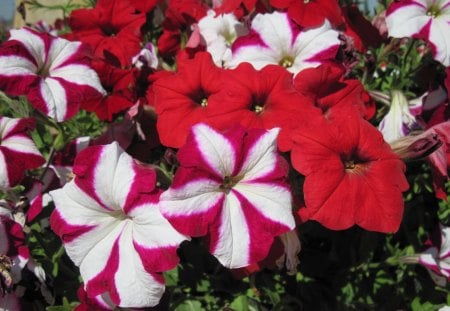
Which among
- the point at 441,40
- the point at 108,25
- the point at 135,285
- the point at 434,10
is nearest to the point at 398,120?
the point at 441,40

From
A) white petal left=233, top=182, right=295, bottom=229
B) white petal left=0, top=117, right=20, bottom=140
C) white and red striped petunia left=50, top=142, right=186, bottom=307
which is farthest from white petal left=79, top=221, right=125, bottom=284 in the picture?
white petal left=0, top=117, right=20, bottom=140

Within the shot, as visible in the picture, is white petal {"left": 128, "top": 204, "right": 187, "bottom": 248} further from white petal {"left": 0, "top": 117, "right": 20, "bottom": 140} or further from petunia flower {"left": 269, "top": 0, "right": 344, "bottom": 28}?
petunia flower {"left": 269, "top": 0, "right": 344, "bottom": 28}

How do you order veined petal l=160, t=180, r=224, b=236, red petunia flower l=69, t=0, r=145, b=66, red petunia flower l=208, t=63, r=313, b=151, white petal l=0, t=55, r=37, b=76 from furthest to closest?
red petunia flower l=69, t=0, r=145, b=66 → white petal l=0, t=55, r=37, b=76 → red petunia flower l=208, t=63, r=313, b=151 → veined petal l=160, t=180, r=224, b=236

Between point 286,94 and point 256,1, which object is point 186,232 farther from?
point 256,1

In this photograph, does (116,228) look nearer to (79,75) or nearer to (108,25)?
(79,75)

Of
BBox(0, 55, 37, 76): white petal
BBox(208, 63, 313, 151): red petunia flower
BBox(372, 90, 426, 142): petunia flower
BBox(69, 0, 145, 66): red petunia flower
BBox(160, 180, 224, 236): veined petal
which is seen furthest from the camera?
BBox(69, 0, 145, 66): red petunia flower

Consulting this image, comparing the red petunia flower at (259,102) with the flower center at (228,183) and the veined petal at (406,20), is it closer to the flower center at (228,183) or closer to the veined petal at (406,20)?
the flower center at (228,183)
